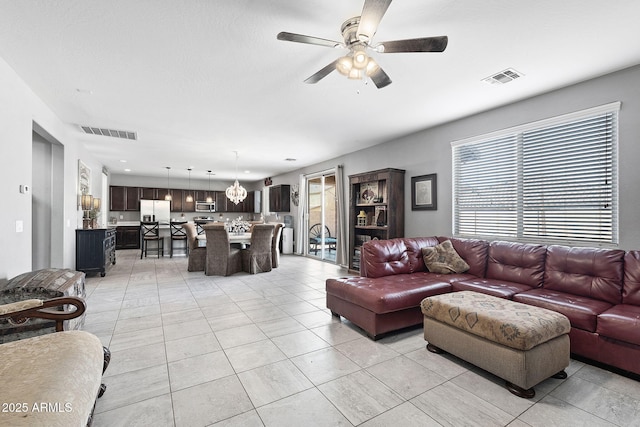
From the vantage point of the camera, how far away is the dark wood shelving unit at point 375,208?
16.1 feet

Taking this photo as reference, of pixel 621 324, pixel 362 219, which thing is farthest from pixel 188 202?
pixel 621 324

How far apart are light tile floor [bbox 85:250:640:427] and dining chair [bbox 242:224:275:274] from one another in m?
2.20

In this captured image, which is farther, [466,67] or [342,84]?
[342,84]

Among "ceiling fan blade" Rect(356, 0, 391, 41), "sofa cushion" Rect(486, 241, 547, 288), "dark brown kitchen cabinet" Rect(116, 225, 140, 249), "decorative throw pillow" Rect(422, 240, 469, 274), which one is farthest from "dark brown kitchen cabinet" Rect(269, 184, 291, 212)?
"ceiling fan blade" Rect(356, 0, 391, 41)

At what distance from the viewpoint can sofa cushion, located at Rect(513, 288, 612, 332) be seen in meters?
2.24

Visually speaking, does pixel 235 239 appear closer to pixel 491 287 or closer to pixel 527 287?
pixel 491 287

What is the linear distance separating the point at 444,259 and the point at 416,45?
2.69 m

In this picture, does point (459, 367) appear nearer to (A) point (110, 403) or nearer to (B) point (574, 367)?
(B) point (574, 367)

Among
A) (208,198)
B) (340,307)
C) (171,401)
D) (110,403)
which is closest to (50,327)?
(110,403)

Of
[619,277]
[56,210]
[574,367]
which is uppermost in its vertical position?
[56,210]

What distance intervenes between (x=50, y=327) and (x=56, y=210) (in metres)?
3.20

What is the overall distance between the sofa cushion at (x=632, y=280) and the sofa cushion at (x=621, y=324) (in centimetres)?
21

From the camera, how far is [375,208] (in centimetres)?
553

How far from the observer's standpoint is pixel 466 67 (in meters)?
2.75
